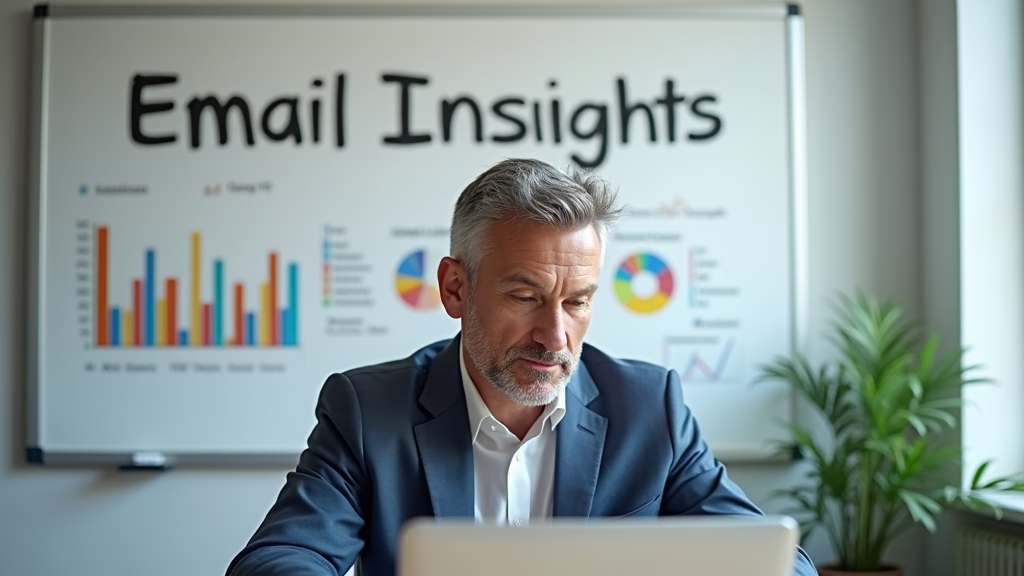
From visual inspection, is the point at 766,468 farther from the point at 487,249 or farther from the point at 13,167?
the point at 13,167

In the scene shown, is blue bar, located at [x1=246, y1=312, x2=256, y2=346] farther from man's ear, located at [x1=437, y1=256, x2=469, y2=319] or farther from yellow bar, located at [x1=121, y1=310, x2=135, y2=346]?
man's ear, located at [x1=437, y1=256, x2=469, y2=319]

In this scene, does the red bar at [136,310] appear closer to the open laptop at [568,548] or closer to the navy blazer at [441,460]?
the navy blazer at [441,460]

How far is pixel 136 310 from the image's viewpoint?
11.0 ft

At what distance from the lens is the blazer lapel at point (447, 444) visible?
1735 mm

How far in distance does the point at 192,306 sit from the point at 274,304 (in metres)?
0.28

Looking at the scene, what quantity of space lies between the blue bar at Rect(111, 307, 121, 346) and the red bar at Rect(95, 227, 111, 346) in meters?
0.01

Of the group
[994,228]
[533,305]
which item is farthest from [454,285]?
[994,228]

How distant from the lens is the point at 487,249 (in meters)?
1.77

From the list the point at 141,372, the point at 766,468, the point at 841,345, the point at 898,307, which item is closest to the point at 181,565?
the point at 141,372

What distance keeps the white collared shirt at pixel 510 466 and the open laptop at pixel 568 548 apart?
2.72 feet

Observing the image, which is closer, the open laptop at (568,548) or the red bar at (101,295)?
the open laptop at (568,548)

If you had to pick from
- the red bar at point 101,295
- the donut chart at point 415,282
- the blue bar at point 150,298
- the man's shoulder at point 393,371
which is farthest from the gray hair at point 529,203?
the red bar at point 101,295

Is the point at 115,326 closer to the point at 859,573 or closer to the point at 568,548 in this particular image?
the point at 859,573

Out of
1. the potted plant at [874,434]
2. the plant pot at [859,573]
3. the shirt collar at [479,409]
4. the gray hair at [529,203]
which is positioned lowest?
the plant pot at [859,573]
